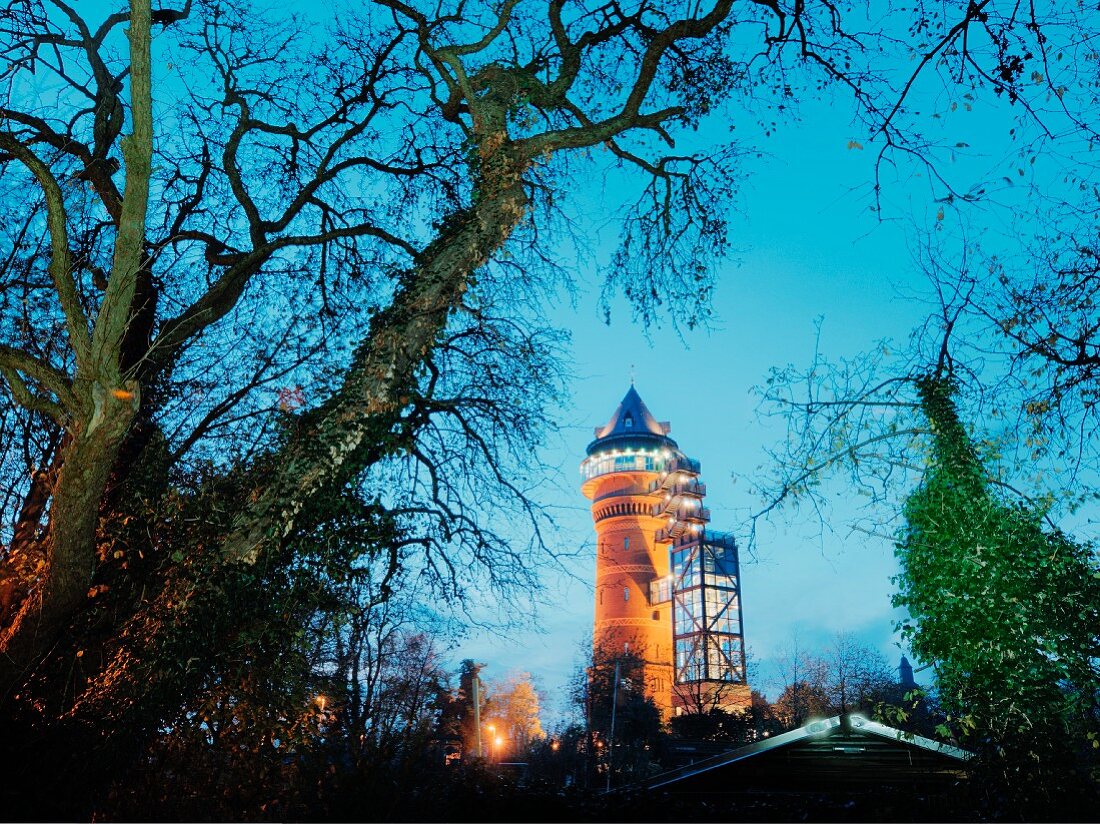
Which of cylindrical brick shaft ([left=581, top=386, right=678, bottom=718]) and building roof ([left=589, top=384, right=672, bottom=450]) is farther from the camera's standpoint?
building roof ([left=589, top=384, right=672, bottom=450])

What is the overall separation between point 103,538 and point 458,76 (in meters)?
6.66

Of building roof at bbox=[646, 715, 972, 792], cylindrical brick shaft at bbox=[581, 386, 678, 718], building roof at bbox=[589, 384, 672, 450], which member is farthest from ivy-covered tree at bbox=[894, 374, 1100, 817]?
building roof at bbox=[589, 384, 672, 450]

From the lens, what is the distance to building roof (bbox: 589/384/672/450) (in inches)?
3056

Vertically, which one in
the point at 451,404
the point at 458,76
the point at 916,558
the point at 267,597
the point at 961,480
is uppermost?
the point at 458,76

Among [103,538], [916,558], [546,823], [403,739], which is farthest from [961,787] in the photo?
[103,538]

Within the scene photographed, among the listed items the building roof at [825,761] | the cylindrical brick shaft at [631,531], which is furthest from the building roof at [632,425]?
the building roof at [825,761]

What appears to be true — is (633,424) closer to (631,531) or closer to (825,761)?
(631,531)

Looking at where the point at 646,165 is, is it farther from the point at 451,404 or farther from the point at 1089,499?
the point at 1089,499

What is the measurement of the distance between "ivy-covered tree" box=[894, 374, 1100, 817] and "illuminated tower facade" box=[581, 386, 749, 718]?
138ft

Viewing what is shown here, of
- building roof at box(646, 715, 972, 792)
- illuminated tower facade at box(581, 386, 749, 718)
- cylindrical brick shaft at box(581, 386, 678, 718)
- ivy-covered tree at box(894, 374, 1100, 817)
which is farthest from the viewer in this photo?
cylindrical brick shaft at box(581, 386, 678, 718)

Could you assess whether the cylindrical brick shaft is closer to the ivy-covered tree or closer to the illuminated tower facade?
the illuminated tower facade

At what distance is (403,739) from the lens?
20.0 ft

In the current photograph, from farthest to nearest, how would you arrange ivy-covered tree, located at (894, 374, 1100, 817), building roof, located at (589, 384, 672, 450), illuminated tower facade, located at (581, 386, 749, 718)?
1. building roof, located at (589, 384, 672, 450)
2. illuminated tower facade, located at (581, 386, 749, 718)
3. ivy-covered tree, located at (894, 374, 1100, 817)

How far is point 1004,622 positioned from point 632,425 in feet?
230
